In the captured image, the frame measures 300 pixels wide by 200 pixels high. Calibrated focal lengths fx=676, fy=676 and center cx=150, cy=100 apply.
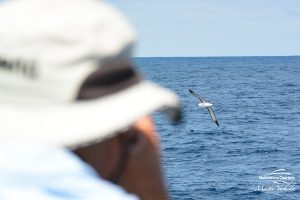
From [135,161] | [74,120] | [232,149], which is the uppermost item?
[74,120]

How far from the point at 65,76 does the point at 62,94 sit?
0.03 m

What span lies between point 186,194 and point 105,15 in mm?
22317


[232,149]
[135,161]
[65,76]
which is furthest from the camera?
[232,149]

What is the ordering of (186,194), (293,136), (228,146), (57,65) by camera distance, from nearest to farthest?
1. (57,65)
2. (186,194)
3. (228,146)
4. (293,136)

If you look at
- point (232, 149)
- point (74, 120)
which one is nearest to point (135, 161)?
point (74, 120)

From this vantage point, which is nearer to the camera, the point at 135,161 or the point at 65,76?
the point at 65,76

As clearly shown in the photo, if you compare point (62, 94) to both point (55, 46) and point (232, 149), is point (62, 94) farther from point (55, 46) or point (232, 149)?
point (232, 149)

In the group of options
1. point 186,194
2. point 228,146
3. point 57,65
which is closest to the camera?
point 57,65

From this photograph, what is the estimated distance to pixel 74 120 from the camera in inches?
43.4

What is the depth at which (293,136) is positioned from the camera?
3862 cm

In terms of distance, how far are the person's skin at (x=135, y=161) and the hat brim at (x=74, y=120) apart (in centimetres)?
8

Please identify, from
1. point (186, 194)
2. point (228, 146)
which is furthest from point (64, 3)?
point (228, 146)

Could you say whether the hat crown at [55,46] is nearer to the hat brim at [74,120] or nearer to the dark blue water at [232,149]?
the hat brim at [74,120]

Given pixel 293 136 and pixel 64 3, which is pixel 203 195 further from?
pixel 64 3
